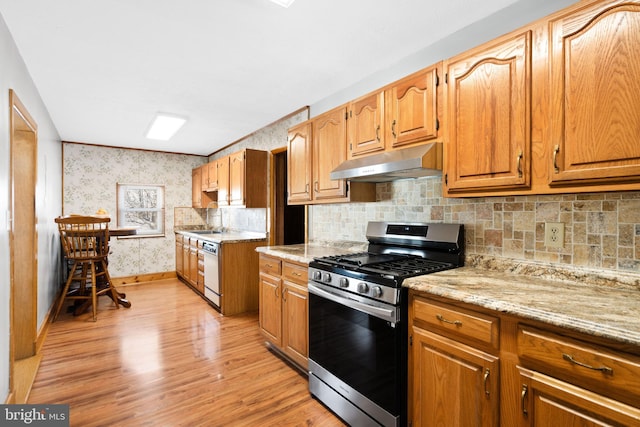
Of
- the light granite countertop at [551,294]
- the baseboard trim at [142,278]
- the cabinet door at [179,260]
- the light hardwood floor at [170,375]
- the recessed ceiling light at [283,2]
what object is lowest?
the light hardwood floor at [170,375]

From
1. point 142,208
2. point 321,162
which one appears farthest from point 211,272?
point 142,208

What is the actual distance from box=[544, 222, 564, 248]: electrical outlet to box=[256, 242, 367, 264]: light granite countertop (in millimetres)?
1337

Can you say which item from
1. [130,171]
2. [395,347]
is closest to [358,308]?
[395,347]

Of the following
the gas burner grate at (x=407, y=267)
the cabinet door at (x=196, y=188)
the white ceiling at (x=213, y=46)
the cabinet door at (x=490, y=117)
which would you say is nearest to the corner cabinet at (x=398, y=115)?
the cabinet door at (x=490, y=117)

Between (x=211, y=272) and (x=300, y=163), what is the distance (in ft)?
6.80

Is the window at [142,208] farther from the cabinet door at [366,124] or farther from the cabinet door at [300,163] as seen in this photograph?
the cabinet door at [366,124]

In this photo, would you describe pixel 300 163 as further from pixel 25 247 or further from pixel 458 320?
pixel 25 247

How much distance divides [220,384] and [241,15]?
249 cm

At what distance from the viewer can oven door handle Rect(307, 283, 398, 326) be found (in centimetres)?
160

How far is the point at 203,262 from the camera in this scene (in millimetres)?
4480

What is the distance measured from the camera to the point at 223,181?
486 cm

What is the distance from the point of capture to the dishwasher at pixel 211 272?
156 inches

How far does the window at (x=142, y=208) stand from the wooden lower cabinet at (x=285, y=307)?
4061mm

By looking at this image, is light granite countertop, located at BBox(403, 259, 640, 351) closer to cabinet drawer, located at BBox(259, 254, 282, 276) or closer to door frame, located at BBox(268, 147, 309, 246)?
cabinet drawer, located at BBox(259, 254, 282, 276)
